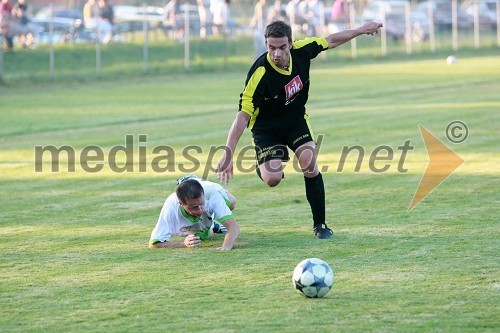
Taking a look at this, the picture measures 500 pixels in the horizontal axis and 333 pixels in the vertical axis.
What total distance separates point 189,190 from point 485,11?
4408 centimetres

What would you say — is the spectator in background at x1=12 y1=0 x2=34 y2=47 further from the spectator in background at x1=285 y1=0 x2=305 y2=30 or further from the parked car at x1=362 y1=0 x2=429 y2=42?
the parked car at x1=362 y1=0 x2=429 y2=42

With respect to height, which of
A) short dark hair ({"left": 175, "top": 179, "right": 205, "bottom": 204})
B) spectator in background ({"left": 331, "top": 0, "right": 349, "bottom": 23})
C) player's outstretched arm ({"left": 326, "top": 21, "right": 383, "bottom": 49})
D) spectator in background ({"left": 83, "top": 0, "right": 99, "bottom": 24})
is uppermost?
spectator in background ({"left": 331, "top": 0, "right": 349, "bottom": 23})

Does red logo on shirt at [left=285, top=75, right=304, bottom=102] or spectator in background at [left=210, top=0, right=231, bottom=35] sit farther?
spectator in background at [left=210, top=0, right=231, bottom=35]

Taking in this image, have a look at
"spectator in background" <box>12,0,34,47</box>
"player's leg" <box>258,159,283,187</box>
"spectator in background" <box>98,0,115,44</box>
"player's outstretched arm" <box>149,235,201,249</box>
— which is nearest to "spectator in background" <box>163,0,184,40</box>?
"spectator in background" <box>98,0,115,44</box>

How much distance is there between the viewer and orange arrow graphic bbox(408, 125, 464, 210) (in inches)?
443

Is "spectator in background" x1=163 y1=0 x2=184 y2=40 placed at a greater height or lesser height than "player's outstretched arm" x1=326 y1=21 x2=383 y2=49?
greater

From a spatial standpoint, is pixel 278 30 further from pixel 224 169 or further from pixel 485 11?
pixel 485 11

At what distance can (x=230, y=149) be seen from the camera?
328 inches

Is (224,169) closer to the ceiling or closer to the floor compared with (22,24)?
closer to the floor

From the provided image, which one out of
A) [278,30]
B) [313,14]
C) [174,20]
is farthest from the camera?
[313,14]

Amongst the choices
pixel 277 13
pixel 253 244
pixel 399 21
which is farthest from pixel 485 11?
pixel 253 244

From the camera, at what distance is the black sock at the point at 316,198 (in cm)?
884

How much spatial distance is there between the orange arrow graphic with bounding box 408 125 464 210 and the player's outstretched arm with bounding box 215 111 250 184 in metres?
2.57

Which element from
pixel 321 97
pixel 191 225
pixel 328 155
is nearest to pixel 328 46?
pixel 191 225
